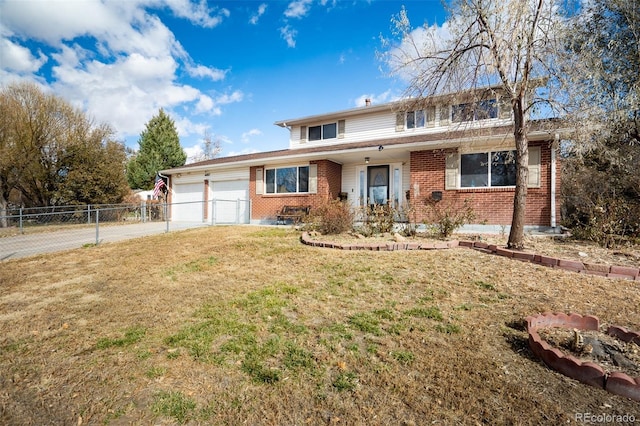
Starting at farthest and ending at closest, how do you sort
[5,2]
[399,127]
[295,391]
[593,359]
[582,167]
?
[399,127] < [582,167] < [5,2] < [593,359] < [295,391]

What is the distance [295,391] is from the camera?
1.99 meters

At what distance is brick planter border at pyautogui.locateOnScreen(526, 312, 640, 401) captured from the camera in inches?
72.6

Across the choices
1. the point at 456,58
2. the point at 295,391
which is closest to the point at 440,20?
the point at 456,58

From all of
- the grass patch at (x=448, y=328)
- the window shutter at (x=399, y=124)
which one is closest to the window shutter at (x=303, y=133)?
the window shutter at (x=399, y=124)

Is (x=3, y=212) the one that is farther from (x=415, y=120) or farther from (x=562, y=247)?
(x=562, y=247)

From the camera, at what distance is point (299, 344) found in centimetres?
262

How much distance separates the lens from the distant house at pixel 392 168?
8.22m

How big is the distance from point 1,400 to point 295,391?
82.8 inches

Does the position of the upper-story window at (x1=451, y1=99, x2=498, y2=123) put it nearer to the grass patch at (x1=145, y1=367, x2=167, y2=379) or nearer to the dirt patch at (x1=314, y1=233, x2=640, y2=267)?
the dirt patch at (x1=314, y1=233, x2=640, y2=267)

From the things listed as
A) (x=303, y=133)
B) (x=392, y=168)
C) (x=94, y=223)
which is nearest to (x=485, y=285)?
(x=392, y=168)

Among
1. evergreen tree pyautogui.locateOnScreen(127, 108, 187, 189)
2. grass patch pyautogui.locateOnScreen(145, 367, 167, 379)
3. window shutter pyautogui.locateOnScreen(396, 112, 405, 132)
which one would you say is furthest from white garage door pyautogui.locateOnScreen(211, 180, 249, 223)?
evergreen tree pyautogui.locateOnScreen(127, 108, 187, 189)

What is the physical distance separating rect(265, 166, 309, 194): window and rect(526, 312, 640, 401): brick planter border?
10334 millimetres

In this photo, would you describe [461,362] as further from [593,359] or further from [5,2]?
[5,2]

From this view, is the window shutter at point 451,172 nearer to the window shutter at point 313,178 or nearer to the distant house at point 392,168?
the distant house at point 392,168
